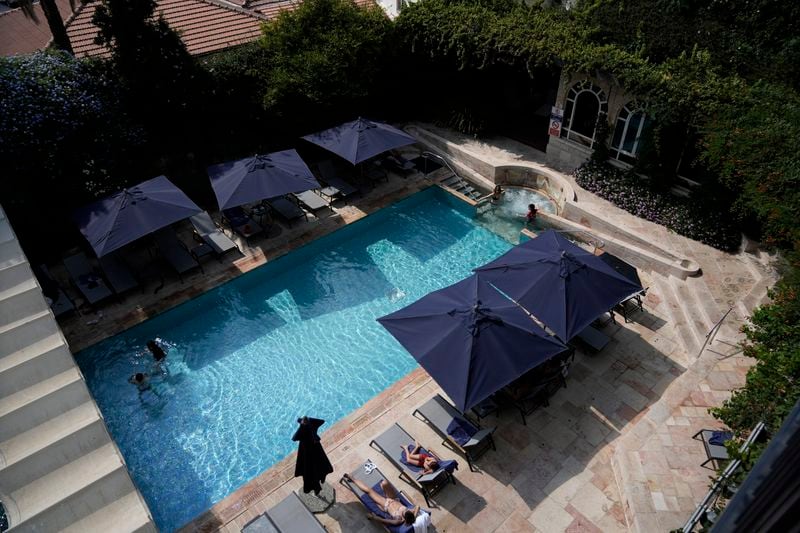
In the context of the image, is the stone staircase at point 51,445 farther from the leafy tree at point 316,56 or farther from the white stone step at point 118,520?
the leafy tree at point 316,56

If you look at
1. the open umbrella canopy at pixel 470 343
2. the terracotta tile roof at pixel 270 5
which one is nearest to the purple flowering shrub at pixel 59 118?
the terracotta tile roof at pixel 270 5

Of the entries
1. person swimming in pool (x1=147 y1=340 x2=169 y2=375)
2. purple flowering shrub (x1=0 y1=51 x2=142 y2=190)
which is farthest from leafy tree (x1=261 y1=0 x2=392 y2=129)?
person swimming in pool (x1=147 y1=340 x2=169 y2=375)

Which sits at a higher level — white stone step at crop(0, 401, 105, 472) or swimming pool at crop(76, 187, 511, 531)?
white stone step at crop(0, 401, 105, 472)

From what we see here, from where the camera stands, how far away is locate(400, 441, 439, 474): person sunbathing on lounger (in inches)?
387

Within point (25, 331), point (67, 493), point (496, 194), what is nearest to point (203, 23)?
point (496, 194)

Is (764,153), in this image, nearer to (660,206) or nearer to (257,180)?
(660,206)

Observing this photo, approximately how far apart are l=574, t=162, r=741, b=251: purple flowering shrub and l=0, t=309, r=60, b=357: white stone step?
647 inches

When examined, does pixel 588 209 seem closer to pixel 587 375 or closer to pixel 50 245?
pixel 587 375

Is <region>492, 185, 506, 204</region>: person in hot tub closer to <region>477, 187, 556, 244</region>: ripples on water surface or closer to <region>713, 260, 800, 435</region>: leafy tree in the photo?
<region>477, 187, 556, 244</region>: ripples on water surface

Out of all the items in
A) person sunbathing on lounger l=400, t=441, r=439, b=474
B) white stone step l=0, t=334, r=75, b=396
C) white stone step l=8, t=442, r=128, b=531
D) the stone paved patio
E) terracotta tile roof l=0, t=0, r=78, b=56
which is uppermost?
terracotta tile roof l=0, t=0, r=78, b=56

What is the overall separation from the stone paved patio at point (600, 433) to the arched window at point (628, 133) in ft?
16.7

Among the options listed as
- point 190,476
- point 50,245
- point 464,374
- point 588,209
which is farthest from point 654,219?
point 50,245

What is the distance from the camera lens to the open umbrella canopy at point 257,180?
51.1 ft

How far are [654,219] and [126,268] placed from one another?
644 inches
